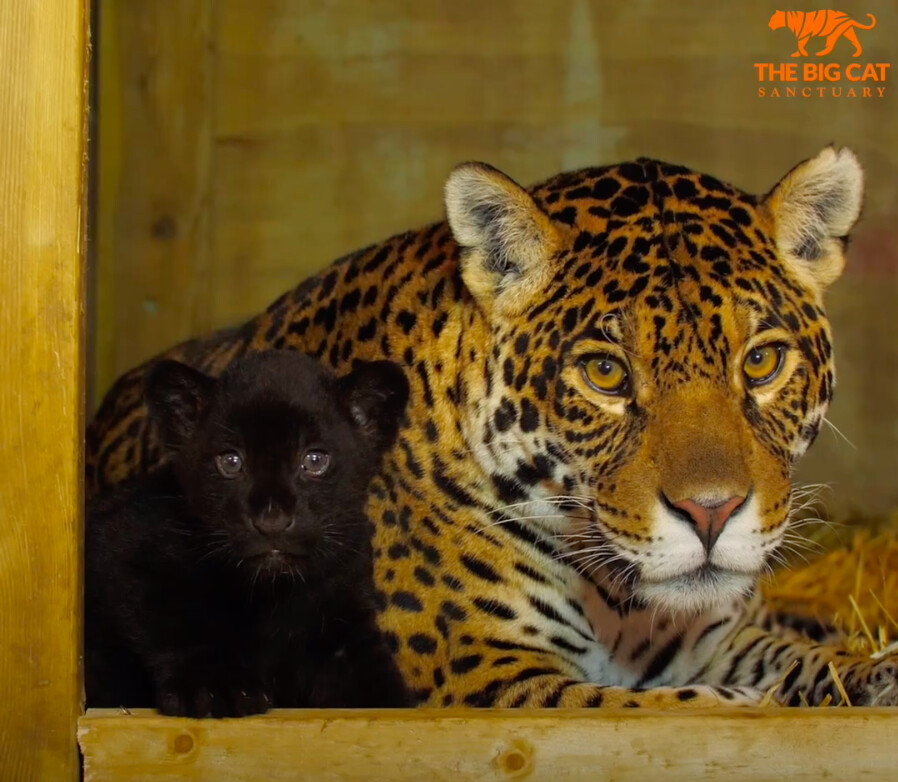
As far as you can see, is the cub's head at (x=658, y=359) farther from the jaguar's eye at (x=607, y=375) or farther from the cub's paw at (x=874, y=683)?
the cub's paw at (x=874, y=683)

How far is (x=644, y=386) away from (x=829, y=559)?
3.51 m

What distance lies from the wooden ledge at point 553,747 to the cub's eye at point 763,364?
3.28 ft

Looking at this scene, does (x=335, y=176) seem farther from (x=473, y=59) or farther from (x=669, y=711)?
(x=669, y=711)

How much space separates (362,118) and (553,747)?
4.18m

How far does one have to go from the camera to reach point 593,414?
4242 millimetres

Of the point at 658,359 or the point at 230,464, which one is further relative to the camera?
the point at 658,359

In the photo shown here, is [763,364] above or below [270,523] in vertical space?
above

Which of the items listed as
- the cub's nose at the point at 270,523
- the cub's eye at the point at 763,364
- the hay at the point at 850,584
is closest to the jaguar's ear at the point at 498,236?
the cub's eye at the point at 763,364

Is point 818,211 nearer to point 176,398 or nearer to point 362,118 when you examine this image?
point 176,398

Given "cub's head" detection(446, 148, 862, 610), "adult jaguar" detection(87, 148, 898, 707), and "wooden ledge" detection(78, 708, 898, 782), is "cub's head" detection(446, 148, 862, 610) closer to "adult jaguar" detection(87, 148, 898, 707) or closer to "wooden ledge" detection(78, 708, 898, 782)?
"adult jaguar" detection(87, 148, 898, 707)

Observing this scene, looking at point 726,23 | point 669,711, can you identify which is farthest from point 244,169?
point 669,711

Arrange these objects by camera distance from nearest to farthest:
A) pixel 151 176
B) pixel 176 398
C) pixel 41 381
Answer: pixel 41 381 → pixel 176 398 → pixel 151 176

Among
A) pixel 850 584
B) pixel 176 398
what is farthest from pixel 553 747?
pixel 850 584

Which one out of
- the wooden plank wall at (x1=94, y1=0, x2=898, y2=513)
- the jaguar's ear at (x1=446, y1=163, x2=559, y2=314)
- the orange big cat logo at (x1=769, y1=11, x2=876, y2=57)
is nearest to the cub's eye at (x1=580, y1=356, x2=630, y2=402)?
the jaguar's ear at (x1=446, y1=163, x2=559, y2=314)
